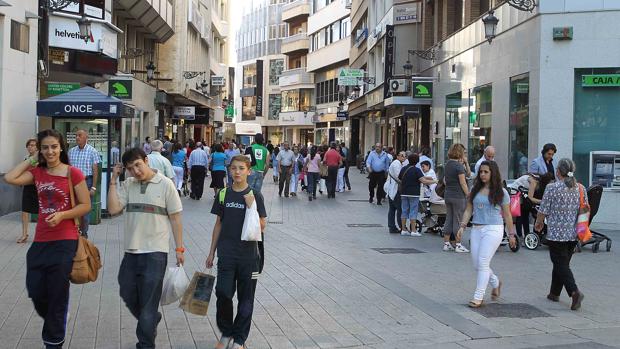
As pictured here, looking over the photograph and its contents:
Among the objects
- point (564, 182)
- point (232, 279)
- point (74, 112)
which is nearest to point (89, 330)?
point (232, 279)

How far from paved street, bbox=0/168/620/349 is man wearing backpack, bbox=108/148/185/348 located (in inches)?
22.6

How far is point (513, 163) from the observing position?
19953mm

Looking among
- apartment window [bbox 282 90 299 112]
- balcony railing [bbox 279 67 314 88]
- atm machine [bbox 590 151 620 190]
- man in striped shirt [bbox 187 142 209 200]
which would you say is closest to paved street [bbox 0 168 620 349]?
atm machine [bbox 590 151 620 190]

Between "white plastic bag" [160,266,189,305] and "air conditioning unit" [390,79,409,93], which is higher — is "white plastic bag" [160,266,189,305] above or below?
below

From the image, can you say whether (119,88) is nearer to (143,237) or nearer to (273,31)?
(143,237)

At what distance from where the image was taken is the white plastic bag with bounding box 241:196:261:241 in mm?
6352

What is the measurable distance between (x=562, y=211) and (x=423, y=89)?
21.8 metres

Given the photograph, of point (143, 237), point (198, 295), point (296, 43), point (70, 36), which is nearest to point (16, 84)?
point (70, 36)

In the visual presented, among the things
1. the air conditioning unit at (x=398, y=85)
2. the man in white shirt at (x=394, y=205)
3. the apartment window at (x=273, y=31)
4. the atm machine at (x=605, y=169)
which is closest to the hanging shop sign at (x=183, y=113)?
the air conditioning unit at (x=398, y=85)

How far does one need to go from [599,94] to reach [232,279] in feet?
44.7

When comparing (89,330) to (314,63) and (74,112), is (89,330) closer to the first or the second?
(74,112)

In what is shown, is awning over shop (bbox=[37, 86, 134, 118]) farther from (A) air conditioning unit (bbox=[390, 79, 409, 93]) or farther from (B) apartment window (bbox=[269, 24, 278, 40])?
(B) apartment window (bbox=[269, 24, 278, 40])

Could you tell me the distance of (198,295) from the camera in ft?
21.0

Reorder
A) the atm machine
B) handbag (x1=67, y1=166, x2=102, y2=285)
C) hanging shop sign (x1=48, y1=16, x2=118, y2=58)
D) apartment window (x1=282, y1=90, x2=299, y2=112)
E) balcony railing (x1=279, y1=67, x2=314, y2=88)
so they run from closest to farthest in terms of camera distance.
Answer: handbag (x1=67, y1=166, x2=102, y2=285), the atm machine, hanging shop sign (x1=48, y1=16, x2=118, y2=58), balcony railing (x1=279, y1=67, x2=314, y2=88), apartment window (x1=282, y1=90, x2=299, y2=112)
